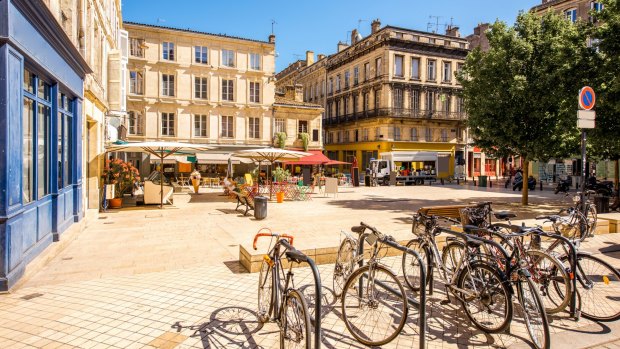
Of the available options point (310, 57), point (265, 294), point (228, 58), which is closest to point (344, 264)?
point (265, 294)

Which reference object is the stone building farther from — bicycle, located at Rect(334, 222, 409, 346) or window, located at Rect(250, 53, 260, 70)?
bicycle, located at Rect(334, 222, 409, 346)

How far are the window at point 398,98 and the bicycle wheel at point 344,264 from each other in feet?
123

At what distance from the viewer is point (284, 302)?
350cm

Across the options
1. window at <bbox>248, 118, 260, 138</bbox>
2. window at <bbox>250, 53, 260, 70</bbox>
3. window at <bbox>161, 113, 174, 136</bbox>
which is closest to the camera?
window at <bbox>161, 113, 174, 136</bbox>

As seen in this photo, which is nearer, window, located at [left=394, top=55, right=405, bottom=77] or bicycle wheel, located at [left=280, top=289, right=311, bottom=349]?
bicycle wheel, located at [left=280, top=289, right=311, bottom=349]

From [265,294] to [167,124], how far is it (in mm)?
29099

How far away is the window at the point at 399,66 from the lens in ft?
134

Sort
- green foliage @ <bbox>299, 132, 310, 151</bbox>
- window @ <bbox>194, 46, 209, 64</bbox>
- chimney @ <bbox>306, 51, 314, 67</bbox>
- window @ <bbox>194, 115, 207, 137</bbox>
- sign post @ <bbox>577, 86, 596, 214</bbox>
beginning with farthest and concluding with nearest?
chimney @ <bbox>306, 51, 314, 67</bbox>
green foliage @ <bbox>299, 132, 310, 151</bbox>
window @ <bbox>194, 115, 207, 137</bbox>
window @ <bbox>194, 46, 209, 64</bbox>
sign post @ <bbox>577, 86, 596, 214</bbox>

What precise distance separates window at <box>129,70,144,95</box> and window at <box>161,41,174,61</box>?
7.62 ft

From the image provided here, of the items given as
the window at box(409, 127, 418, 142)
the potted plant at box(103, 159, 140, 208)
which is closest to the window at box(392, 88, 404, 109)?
the window at box(409, 127, 418, 142)

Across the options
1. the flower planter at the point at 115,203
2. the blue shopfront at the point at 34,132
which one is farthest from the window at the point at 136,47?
the blue shopfront at the point at 34,132

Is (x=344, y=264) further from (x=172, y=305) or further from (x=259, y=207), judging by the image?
(x=259, y=207)

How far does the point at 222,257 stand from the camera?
7.08 metres

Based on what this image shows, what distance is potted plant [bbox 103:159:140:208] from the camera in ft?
44.9
